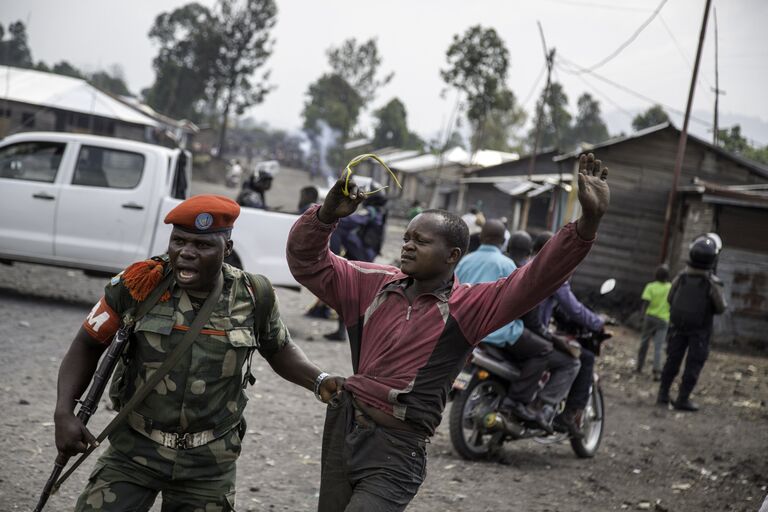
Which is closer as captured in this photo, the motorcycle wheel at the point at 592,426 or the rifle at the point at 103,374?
the rifle at the point at 103,374

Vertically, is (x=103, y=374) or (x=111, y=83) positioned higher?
(x=111, y=83)

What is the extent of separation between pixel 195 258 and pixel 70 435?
714 millimetres

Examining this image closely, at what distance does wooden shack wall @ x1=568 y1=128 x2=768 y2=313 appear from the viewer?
21891 millimetres

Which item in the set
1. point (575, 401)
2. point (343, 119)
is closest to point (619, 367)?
point (575, 401)

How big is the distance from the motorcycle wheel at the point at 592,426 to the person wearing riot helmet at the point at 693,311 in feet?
8.67

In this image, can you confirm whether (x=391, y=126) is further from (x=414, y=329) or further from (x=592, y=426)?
(x=414, y=329)

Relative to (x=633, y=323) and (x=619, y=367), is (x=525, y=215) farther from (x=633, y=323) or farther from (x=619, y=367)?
(x=619, y=367)

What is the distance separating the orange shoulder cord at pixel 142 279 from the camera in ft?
9.46

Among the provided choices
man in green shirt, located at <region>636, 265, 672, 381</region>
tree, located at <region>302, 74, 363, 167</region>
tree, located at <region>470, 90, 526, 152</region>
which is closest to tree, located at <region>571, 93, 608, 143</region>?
tree, located at <region>470, 90, 526, 152</region>

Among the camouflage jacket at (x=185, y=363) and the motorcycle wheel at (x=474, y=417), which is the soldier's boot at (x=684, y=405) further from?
the camouflage jacket at (x=185, y=363)

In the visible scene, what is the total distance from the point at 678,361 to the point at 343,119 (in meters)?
77.2

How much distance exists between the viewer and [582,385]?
690cm

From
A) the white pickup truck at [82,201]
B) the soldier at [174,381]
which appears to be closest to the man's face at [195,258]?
the soldier at [174,381]

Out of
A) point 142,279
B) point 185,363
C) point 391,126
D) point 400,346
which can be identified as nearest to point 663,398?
point 400,346
